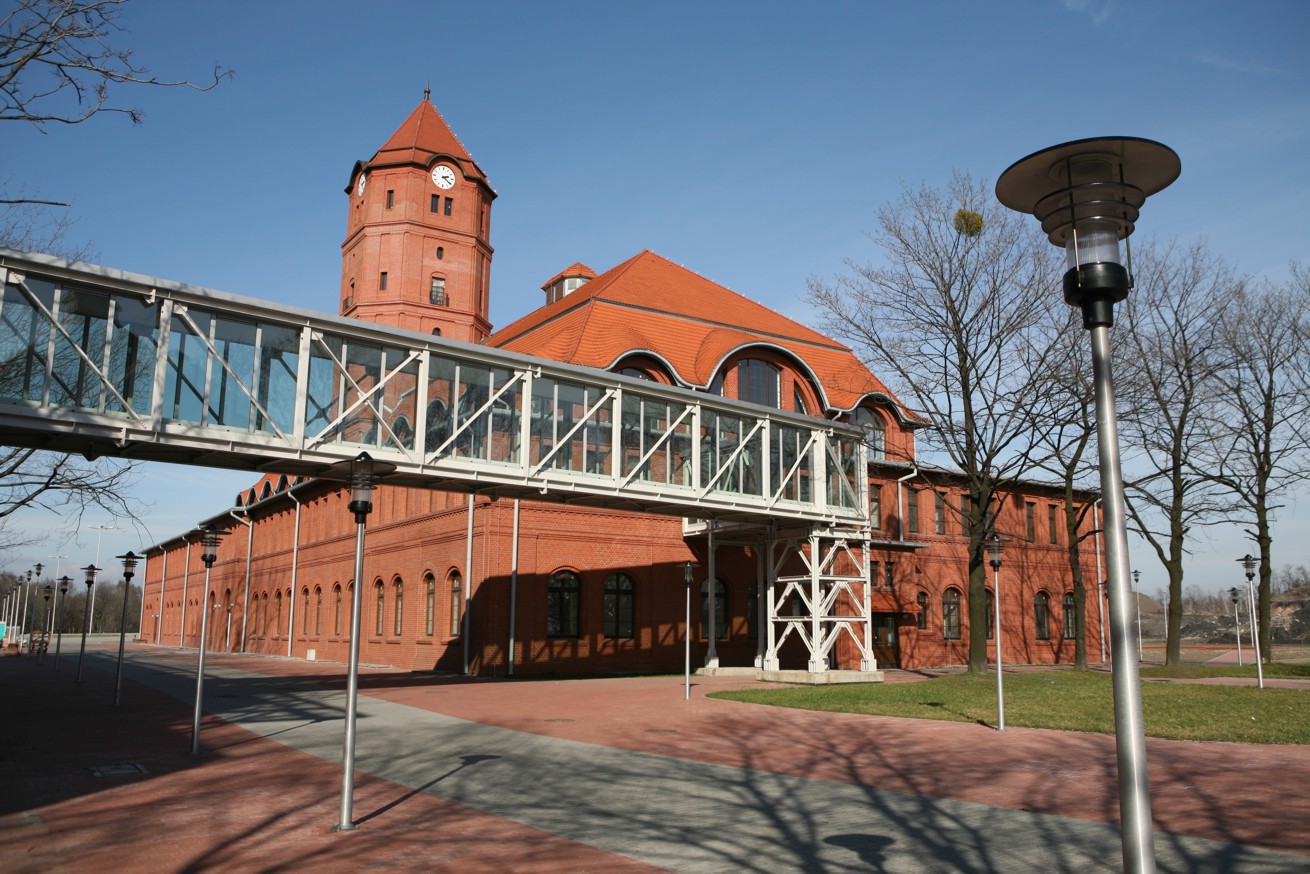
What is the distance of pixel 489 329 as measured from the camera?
155 feet

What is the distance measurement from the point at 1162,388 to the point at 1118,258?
103 feet

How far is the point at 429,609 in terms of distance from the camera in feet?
110

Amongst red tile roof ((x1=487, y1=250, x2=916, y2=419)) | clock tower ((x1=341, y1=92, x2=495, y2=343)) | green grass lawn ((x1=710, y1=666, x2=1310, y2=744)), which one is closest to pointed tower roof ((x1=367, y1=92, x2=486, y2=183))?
clock tower ((x1=341, y1=92, x2=495, y2=343))

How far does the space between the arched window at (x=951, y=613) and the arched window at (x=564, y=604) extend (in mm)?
17714

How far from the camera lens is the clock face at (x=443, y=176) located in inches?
1818

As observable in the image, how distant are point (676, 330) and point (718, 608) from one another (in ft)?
32.6

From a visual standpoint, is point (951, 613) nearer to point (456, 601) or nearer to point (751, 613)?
point (751, 613)

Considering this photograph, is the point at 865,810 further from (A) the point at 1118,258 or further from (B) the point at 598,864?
(A) the point at 1118,258

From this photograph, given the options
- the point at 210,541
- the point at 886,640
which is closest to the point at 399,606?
the point at 886,640

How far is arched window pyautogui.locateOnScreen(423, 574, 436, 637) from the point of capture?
33188mm

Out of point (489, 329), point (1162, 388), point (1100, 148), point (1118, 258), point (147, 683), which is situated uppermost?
point (489, 329)

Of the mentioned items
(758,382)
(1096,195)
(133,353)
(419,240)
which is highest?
(419,240)

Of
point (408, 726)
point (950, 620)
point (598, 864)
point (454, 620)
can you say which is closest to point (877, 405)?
point (950, 620)

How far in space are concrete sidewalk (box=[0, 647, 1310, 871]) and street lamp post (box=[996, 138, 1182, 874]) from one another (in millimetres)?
3534
